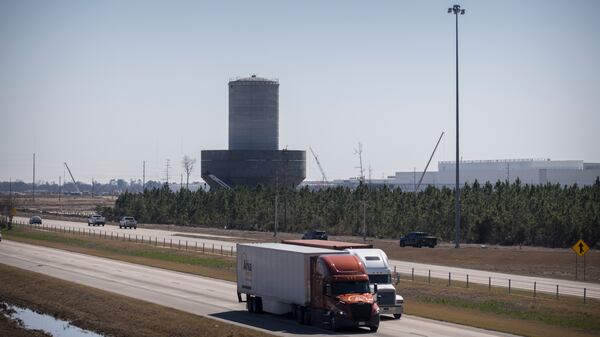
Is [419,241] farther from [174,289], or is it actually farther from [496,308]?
[496,308]

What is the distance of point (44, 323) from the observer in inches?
1961

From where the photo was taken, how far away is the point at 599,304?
51781mm

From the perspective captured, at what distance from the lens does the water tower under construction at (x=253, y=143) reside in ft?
590

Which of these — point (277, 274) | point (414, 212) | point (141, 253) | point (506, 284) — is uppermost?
point (414, 212)

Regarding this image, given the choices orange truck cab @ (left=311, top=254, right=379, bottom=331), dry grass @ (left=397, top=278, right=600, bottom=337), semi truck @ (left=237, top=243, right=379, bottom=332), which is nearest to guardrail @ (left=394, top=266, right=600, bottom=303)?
dry grass @ (left=397, top=278, right=600, bottom=337)

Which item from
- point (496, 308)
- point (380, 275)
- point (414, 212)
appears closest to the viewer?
point (380, 275)

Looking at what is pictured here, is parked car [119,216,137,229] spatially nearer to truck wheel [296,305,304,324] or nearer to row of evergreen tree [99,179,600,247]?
row of evergreen tree [99,179,600,247]

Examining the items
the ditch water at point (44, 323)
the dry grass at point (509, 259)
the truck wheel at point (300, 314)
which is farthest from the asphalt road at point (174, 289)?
the dry grass at point (509, 259)

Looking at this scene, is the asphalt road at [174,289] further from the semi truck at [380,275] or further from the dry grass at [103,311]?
the dry grass at [103,311]

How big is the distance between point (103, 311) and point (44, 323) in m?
3.20

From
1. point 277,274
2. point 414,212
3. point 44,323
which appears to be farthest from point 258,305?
point 414,212

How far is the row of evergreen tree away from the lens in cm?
9906

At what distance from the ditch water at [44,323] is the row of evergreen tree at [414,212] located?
2291 inches

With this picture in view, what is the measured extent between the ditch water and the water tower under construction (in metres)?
Answer: 122
